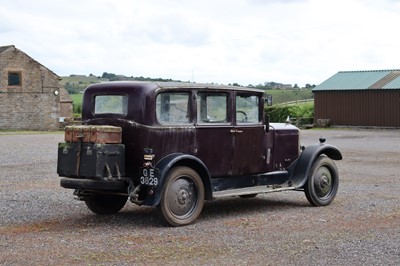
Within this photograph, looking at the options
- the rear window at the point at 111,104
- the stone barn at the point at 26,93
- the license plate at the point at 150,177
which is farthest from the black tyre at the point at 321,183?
the stone barn at the point at 26,93

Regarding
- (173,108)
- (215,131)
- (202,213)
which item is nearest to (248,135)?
(215,131)

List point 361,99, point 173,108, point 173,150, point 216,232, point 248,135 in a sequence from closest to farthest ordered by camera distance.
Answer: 1. point 216,232
2. point 173,150
3. point 173,108
4. point 248,135
5. point 361,99

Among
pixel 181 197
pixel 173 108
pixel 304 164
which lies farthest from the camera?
pixel 304 164

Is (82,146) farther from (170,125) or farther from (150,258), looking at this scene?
(150,258)

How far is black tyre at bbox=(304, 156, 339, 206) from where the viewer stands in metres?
11.3

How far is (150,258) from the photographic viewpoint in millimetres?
7258

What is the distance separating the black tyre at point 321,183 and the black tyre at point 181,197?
2.44 m

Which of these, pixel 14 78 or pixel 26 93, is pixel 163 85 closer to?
pixel 26 93

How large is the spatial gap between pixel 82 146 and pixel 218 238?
2313mm

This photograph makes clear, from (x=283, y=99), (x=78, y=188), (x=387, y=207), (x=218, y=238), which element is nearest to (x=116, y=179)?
(x=78, y=188)

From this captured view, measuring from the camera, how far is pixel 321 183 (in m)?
11.5

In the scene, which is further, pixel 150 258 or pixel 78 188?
pixel 78 188

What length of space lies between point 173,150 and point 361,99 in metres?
39.7

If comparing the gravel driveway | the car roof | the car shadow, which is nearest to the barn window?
the gravel driveway
